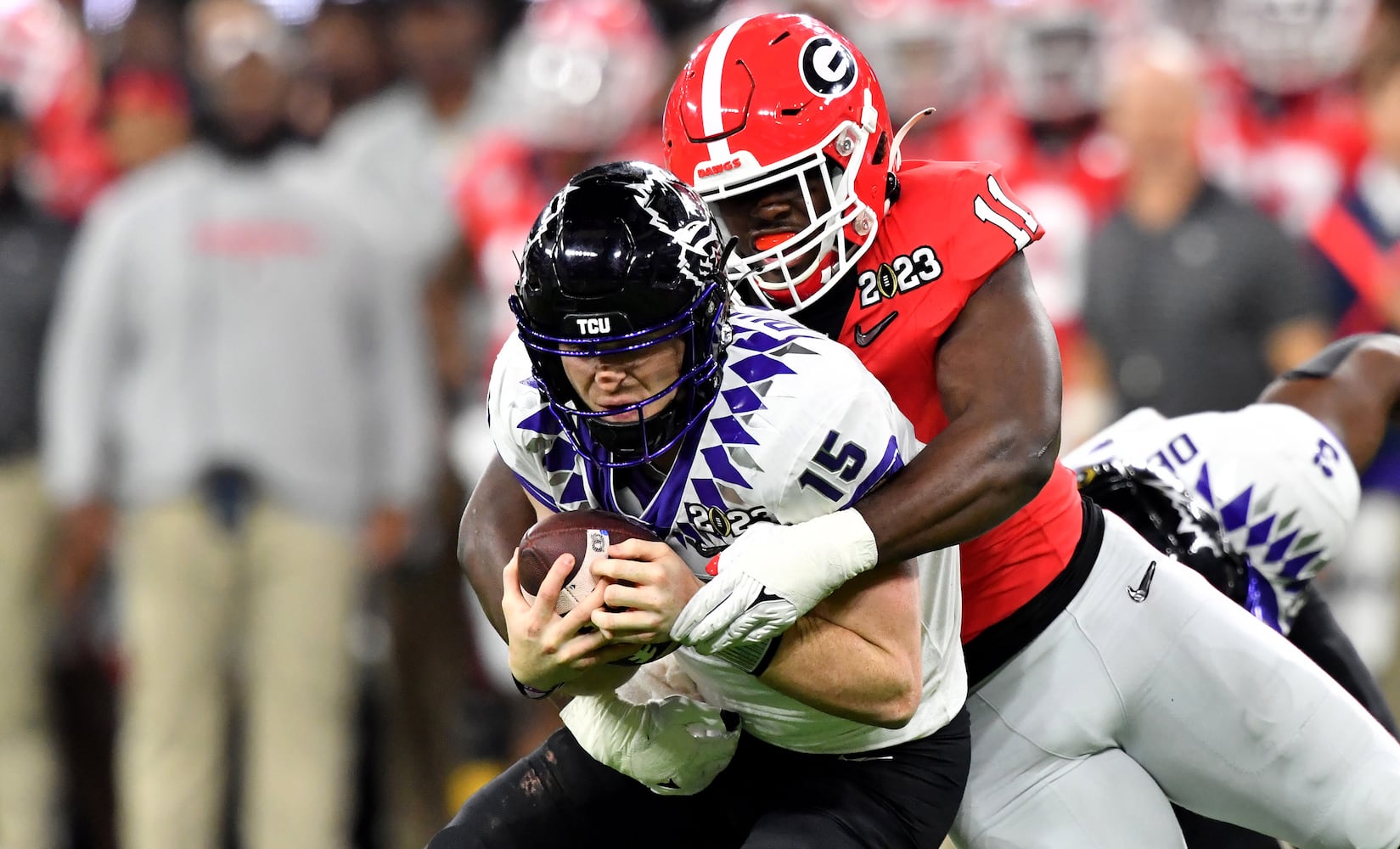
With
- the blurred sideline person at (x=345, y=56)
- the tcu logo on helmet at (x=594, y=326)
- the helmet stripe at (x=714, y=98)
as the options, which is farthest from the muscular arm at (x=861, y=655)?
the blurred sideline person at (x=345, y=56)

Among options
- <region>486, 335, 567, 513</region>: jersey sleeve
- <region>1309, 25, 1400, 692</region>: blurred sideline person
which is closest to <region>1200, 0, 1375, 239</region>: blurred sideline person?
<region>1309, 25, 1400, 692</region>: blurred sideline person

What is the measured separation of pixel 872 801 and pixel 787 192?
90 cm

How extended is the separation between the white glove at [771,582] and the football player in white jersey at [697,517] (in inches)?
1.9

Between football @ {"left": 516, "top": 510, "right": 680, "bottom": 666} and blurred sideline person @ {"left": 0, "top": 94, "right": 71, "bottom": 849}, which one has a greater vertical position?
football @ {"left": 516, "top": 510, "right": 680, "bottom": 666}

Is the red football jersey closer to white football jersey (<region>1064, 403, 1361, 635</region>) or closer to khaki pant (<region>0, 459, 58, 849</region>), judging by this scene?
white football jersey (<region>1064, 403, 1361, 635</region>)

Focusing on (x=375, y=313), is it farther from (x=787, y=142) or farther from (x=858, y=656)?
(x=858, y=656)

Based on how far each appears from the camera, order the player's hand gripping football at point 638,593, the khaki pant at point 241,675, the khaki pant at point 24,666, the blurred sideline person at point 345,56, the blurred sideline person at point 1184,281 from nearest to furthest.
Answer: the player's hand gripping football at point 638,593, the khaki pant at point 241,675, the khaki pant at point 24,666, the blurred sideline person at point 1184,281, the blurred sideline person at point 345,56

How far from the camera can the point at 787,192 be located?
2818mm

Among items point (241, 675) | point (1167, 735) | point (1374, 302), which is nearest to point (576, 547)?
point (1167, 735)

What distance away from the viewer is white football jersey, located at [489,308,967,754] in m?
2.46

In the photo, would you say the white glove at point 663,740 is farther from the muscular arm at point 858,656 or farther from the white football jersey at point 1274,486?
the white football jersey at point 1274,486

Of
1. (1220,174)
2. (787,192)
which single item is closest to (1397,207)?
(1220,174)

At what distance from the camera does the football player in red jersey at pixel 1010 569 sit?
279cm

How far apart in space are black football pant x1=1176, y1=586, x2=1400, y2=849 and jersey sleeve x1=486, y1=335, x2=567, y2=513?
134 centimetres
